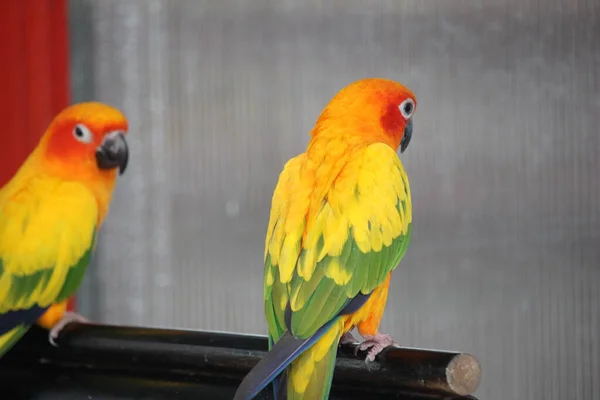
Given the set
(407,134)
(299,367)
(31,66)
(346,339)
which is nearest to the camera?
(299,367)

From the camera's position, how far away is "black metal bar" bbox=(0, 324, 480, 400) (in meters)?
1.11

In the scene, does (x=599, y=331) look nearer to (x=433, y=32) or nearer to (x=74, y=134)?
(x=433, y=32)

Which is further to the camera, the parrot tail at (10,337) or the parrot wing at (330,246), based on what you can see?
the parrot tail at (10,337)

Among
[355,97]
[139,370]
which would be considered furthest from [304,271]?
[139,370]

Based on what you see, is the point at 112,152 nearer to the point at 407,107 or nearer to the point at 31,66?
the point at 31,66

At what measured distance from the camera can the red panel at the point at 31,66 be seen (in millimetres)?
2083

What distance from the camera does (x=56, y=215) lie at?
1.65 meters

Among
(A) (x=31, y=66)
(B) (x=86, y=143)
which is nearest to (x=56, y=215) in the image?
(B) (x=86, y=143)

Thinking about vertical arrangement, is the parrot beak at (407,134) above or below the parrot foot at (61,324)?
above

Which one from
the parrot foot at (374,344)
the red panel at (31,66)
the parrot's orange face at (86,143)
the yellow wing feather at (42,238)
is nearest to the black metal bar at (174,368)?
the parrot foot at (374,344)

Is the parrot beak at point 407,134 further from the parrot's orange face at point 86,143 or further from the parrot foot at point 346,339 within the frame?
the parrot's orange face at point 86,143

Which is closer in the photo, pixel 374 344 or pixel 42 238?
pixel 374 344

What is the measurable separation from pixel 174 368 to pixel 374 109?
0.62 metres

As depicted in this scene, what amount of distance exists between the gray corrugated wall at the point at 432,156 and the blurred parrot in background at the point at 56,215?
0.27m
